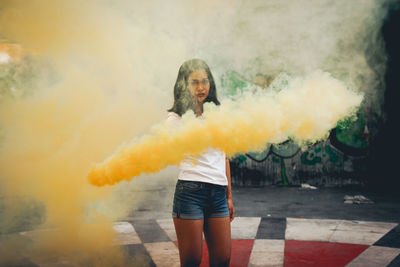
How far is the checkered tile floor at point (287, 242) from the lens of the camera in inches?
153

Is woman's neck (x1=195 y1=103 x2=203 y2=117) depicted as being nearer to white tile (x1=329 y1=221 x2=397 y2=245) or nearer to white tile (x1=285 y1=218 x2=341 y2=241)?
white tile (x1=285 y1=218 x2=341 y2=241)

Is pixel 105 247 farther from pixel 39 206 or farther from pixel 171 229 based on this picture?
pixel 171 229

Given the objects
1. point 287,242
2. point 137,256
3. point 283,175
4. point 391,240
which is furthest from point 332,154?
point 137,256

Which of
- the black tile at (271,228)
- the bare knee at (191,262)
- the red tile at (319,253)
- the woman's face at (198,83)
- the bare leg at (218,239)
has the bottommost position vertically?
the red tile at (319,253)

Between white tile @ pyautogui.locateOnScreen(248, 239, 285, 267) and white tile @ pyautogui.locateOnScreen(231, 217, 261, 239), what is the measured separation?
288 mm

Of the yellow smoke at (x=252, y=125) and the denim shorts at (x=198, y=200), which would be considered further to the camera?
the yellow smoke at (x=252, y=125)

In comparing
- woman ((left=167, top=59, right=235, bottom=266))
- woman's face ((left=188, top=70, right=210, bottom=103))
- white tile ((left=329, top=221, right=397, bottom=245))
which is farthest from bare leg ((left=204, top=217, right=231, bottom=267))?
white tile ((left=329, top=221, right=397, bottom=245))

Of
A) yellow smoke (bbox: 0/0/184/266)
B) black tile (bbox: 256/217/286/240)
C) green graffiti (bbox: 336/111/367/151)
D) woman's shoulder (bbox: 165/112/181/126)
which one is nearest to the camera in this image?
woman's shoulder (bbox: 165/112/181/126)

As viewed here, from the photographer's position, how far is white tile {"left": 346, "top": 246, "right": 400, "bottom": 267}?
12.3 ft

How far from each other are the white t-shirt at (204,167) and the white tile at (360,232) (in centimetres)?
278

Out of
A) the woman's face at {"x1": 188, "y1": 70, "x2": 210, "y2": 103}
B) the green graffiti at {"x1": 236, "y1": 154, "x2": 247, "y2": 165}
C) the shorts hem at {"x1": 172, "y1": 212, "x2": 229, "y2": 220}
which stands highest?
the woman's face at {"x1": 188, "y1": 70, "x2": 210, "y2": 103}

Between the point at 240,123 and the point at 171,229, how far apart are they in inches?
116

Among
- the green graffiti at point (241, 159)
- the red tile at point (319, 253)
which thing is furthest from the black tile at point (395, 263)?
the green graffiti at point (241, 159)

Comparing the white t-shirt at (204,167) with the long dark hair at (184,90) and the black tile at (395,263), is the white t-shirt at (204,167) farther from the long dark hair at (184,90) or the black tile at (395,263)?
the black tile at (395,263)
